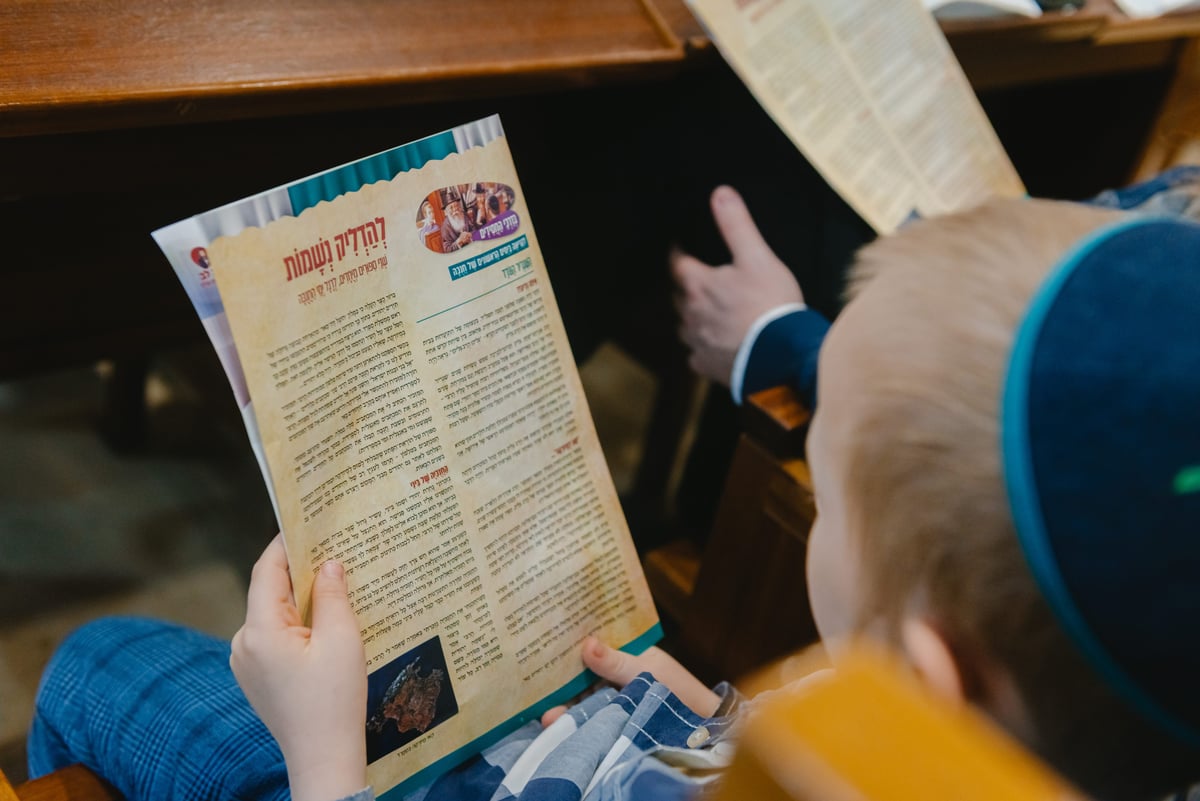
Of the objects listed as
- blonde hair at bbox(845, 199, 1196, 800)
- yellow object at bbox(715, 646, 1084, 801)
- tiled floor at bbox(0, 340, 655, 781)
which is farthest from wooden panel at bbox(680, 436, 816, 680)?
tiled floor at bbox(0, 340, 655, 781)

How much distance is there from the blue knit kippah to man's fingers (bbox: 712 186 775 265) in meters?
0.59

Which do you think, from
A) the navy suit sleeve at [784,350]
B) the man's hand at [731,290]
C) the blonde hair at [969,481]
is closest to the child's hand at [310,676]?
the blonde hair at [969,481]

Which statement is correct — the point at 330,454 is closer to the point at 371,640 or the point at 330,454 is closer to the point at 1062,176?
the point at 371,640

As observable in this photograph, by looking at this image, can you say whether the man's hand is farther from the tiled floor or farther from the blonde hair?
the tiled floor

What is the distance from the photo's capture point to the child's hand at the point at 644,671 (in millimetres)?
589

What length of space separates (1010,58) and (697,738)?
0.89 metres

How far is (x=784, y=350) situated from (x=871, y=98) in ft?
0.89

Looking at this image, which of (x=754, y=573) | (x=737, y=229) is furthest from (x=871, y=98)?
(x=754, y=573)

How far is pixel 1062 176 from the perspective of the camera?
1596mm

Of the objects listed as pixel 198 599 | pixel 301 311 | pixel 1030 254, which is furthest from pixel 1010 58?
pixel 198 599

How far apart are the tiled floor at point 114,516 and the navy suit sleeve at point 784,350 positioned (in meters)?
0.75

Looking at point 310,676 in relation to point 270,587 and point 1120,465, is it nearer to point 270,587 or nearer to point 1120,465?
point 270,587

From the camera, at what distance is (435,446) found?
51 centimetres

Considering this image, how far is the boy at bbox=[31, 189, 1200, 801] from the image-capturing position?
290 mm
